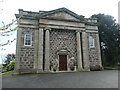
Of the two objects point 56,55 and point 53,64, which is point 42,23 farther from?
point 53,64

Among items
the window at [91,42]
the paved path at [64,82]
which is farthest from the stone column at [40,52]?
the window at [91,42]

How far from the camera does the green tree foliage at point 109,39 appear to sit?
22.2m

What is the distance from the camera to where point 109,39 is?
2252cm

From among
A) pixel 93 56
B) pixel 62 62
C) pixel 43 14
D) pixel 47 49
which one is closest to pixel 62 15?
pixel 43 14

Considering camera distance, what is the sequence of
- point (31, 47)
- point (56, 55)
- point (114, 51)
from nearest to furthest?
point (31, 47) → point (56, 55) → point (114, 51)

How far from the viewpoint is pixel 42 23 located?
1307cm

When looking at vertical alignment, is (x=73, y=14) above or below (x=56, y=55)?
above

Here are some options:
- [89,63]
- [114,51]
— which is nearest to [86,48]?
[89,63]

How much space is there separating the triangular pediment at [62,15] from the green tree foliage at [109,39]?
32.9ft

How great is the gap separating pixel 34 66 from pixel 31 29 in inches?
201

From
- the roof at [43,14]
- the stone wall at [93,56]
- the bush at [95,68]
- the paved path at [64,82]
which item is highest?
the roof at [43,14]

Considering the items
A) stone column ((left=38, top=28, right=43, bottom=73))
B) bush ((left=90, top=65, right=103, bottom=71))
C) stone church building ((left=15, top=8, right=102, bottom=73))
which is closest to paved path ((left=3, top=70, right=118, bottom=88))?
stone column ((left=38, top=28, right=43, bottom=73))

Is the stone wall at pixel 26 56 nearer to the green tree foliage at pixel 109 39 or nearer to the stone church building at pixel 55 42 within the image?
the stone church building at pixel 55 42

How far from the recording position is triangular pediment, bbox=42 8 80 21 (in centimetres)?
1383
